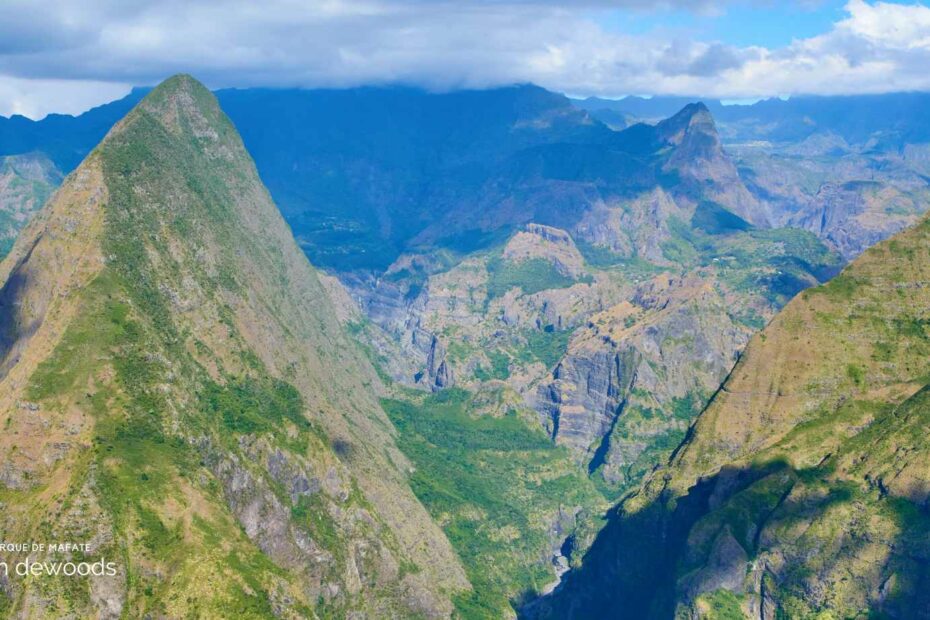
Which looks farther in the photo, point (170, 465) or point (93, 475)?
point (170, 465)

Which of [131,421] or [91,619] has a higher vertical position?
[131,421]

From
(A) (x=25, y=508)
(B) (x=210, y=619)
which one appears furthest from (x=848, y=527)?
(A) (x=25, y=508)

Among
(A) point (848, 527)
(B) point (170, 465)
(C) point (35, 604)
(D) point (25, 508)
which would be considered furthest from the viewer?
(A) point (848, 527)

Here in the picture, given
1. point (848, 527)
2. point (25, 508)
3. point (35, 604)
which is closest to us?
point (35, 604)

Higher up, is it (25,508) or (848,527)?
(25,508)

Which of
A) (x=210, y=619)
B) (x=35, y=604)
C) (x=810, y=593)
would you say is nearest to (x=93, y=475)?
A: (x=35, y=604)

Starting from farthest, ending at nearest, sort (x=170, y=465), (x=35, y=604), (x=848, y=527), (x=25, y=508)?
(x=848, y=527) → (x=170, y=465) → (x=25, y=508) → (x=35, y=604)

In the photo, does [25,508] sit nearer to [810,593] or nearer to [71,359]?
[71,359]

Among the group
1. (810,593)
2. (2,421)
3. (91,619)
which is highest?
(2,421)

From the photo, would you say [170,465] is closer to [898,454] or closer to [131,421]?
[131,421]
